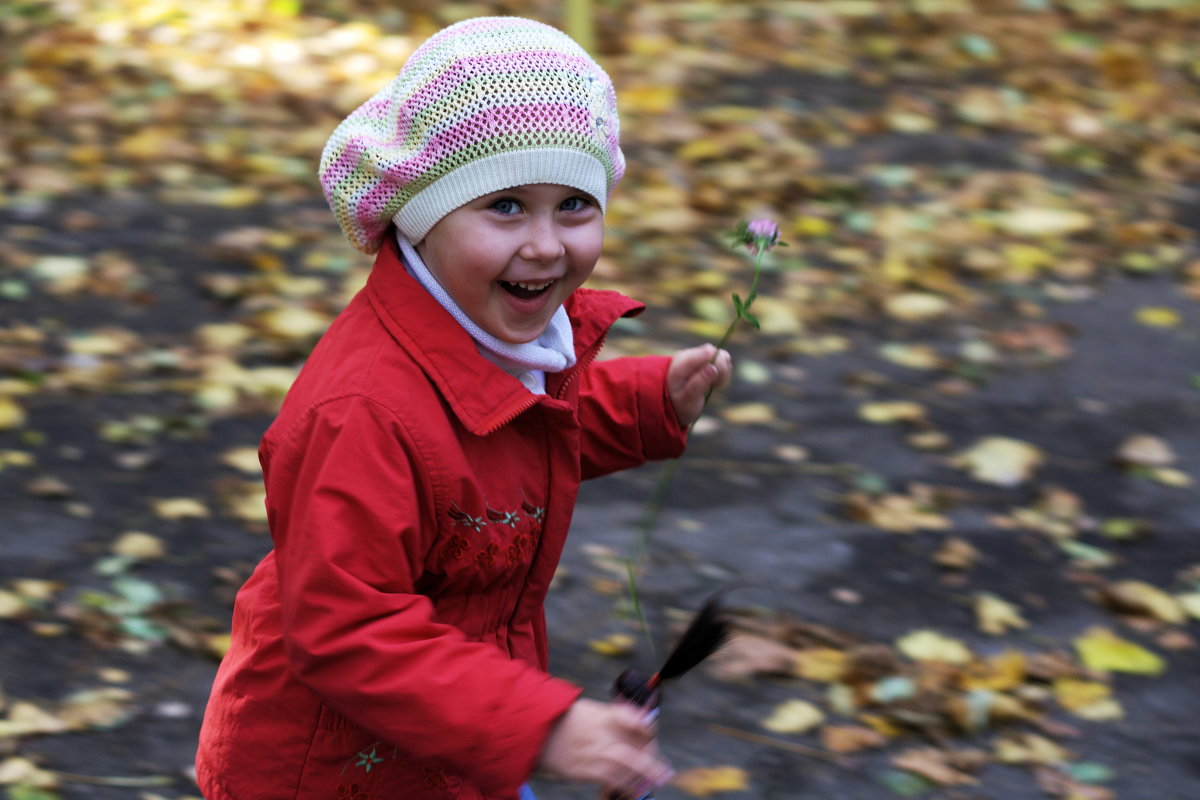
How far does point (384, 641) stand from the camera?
1.56 m

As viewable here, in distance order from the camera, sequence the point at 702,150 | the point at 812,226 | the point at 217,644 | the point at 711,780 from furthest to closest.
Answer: the point at 702,150 → the point at 812,226 → the point at 217,644 → the point at 711,780

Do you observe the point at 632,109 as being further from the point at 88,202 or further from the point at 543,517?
the point at 543,517

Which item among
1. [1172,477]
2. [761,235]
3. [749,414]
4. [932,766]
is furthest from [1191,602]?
[761,235]

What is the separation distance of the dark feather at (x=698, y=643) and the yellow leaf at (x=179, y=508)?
70.9 inches

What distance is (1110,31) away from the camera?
269 inches

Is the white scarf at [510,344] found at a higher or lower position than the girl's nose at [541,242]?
lower

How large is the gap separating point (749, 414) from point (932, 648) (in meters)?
1.07

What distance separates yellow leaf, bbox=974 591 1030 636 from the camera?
10.3ft

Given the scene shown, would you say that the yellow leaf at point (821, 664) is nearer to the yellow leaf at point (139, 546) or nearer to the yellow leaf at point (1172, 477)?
the yellow leaf at point (1172, 477)

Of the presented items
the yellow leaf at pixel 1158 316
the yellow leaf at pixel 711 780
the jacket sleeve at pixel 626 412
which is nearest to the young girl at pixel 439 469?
the jacket sleeve at pixel 626 412

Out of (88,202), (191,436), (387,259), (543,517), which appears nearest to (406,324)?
(387,259)

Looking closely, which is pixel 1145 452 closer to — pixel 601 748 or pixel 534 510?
pixel 534 510

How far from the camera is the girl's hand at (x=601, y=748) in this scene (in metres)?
1.55

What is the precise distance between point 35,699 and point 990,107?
15.4 ft
